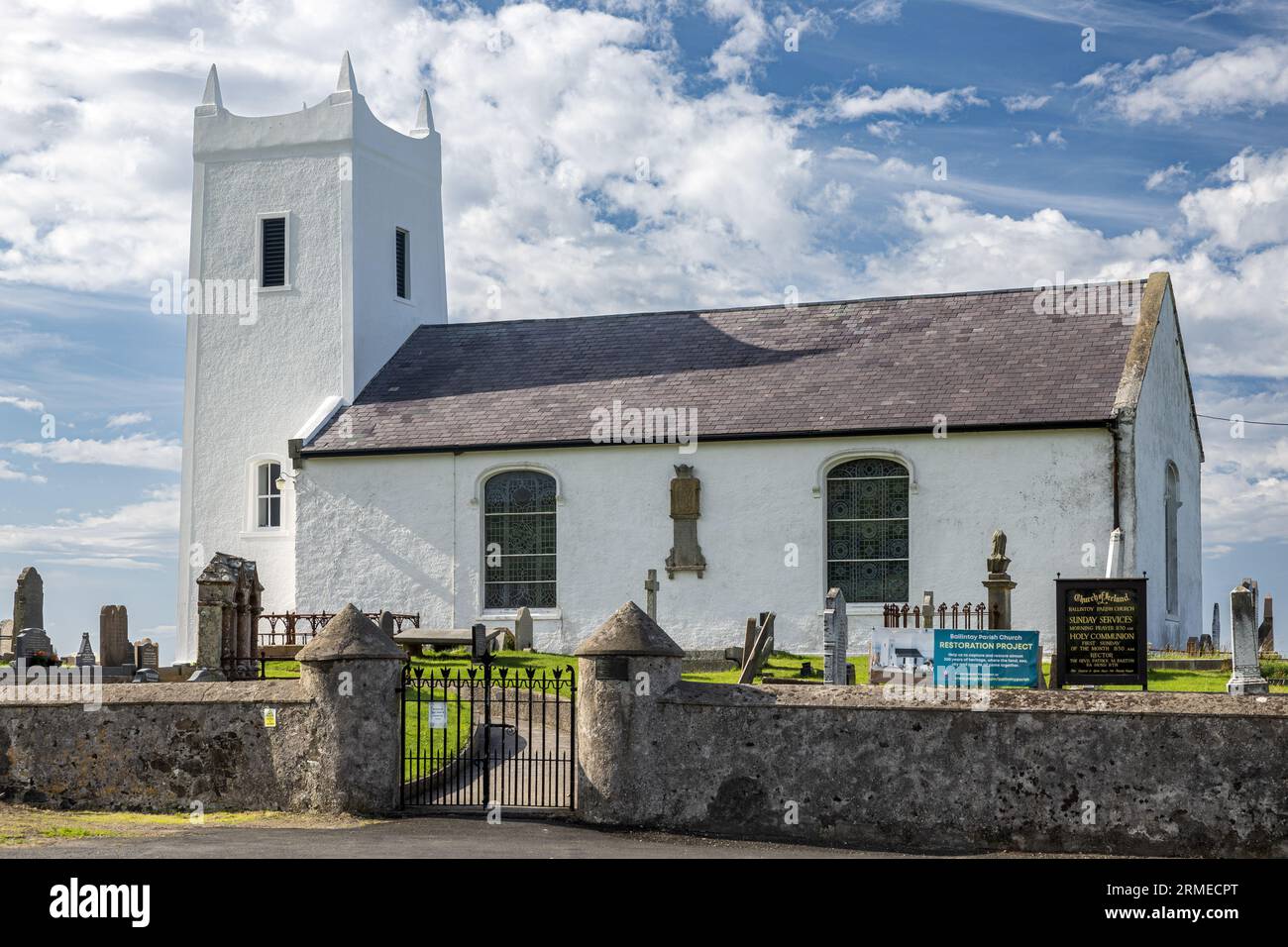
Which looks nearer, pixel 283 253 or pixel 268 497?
pixel 268 497

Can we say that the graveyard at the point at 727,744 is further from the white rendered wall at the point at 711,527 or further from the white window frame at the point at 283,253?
the white window frame at the point at 283,253

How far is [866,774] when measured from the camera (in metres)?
13.0

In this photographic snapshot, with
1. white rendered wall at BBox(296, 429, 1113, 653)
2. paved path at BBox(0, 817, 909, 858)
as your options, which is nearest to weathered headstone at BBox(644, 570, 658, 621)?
white rendered wall at BBox(296, 429, 1113, 653)

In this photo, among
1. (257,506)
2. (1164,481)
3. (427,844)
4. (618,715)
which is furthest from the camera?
(257,506)

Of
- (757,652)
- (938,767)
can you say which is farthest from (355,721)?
(757,652)

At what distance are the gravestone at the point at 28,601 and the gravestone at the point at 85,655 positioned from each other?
2.97 metres

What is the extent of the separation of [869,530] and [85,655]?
47.2ft

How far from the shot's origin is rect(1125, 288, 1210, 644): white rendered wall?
2677 centimetres

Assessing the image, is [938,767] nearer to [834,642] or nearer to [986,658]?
[986,658]

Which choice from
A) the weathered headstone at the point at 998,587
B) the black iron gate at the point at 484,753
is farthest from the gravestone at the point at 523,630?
the weathered headstone at the point at 998,587

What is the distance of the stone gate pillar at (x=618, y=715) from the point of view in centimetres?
1341

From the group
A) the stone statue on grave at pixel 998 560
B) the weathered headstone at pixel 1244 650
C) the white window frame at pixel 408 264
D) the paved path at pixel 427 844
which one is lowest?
the paved path at pixel 427 844

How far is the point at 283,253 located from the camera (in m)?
34.0

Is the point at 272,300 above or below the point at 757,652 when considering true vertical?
above
